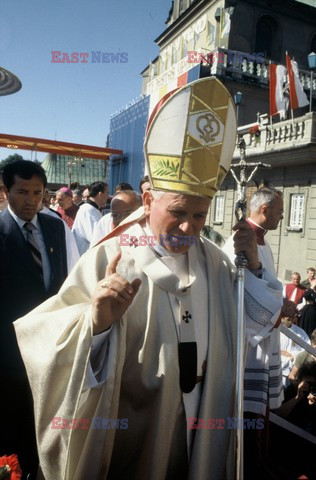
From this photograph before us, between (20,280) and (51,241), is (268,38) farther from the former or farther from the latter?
(20,280)

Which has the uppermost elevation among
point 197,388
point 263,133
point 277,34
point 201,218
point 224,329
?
point 277,34

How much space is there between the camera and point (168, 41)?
2712 centimetres

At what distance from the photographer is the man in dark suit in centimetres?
241

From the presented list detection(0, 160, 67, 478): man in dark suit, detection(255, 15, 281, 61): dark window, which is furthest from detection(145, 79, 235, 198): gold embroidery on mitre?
detection(255, 15, 281, 61): dark window

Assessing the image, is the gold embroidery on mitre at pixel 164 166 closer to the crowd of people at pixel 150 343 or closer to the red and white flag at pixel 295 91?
the crowd of people at pixel 150 343

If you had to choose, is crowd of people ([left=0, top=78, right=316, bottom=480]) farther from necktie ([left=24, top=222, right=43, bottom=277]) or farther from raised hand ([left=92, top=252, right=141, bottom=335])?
necktie ([left=24, top=222, right=43, bottom=277])

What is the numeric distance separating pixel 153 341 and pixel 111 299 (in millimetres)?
321

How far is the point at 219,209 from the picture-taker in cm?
1709

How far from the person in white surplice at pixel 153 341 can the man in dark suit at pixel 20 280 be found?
90 centimetres

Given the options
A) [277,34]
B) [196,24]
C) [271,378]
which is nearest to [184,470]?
[271,378]

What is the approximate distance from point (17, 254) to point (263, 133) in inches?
520

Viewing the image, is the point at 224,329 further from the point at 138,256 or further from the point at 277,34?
the point at 277,34

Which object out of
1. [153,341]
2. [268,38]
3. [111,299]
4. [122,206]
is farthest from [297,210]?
[268,38]

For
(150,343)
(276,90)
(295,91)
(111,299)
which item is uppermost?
(276,90)
